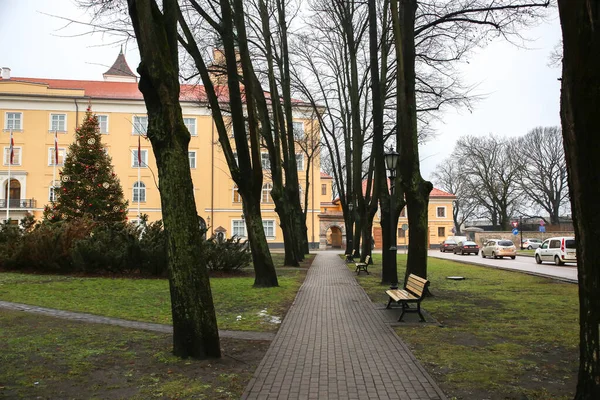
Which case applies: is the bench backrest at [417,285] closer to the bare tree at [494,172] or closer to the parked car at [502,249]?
the parked car at [502,249]

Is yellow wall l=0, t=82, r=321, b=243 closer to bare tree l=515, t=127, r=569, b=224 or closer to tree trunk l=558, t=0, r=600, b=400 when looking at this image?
bare tree l=515, t=127, r=569, b=224

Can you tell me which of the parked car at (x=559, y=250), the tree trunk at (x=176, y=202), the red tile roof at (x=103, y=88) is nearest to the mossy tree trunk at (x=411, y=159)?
the tree trunk at (x=176, y=202)

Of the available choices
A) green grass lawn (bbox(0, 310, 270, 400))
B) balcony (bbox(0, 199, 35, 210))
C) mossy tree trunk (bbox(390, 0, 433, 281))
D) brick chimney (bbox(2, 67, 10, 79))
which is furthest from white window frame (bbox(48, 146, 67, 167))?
green grass lawn (bbox(0, 310, 270, 400))

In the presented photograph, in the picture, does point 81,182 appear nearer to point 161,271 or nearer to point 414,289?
point 161,271

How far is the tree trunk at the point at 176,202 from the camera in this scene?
20.8ft

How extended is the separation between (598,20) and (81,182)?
2968cm

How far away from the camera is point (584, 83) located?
3852mm

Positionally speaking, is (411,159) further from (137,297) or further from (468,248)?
(468,248)

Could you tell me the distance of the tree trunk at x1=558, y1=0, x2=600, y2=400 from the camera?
3.79m

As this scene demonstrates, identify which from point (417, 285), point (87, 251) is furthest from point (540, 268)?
point (87, 251)

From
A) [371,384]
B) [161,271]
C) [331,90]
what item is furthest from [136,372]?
[331,90]

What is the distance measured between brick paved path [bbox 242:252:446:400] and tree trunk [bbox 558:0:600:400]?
1.57 m

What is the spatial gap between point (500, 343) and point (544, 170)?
59.0 m

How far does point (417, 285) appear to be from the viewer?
982 centimetres
